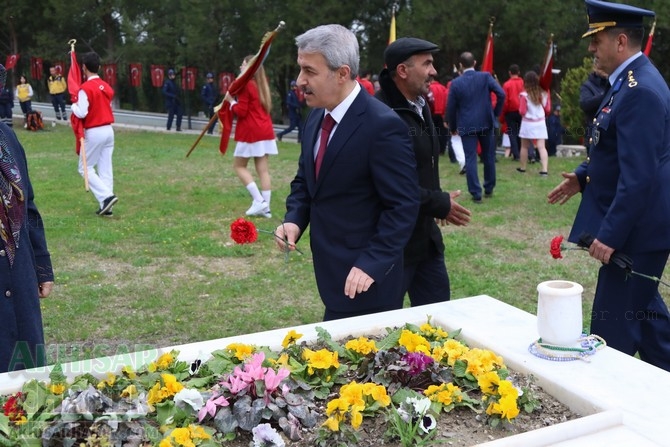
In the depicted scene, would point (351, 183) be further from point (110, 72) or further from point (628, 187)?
point (110, 72)

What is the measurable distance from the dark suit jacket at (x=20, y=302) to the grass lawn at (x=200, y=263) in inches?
11.7

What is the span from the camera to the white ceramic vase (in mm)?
2580

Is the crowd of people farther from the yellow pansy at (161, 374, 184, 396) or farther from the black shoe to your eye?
the black shoe

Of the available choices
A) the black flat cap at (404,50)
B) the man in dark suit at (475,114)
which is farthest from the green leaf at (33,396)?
the man in dark suit at (475,114)

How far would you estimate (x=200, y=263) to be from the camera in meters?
7.05

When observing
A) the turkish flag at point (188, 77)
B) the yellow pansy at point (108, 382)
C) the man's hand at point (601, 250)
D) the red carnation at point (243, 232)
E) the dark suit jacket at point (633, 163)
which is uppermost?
the dark suit jacket at point (633, 163)

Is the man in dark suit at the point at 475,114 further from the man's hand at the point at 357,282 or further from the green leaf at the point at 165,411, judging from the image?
the green leaf at the point at 165,411

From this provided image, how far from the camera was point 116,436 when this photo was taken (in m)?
2.09

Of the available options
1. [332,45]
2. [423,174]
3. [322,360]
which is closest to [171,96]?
[423,174]

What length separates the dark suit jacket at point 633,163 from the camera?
3250 millimetres

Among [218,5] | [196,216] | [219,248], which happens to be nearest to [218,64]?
[218,5]

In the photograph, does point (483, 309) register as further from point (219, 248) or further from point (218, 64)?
point (218, 64)

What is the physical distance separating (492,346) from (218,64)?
27559 mm

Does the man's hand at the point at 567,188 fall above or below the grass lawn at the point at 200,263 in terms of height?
above
